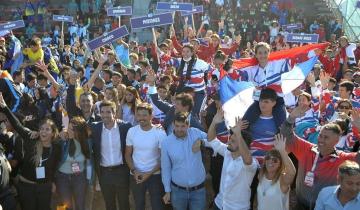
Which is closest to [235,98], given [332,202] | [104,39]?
[332,202]

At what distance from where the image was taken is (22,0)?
2738 centimetres

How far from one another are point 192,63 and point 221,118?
11.8 ft

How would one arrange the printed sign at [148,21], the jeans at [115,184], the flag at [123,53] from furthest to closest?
the flag at [123,53], the printed sign at [148,21], the jeans at [115,184]

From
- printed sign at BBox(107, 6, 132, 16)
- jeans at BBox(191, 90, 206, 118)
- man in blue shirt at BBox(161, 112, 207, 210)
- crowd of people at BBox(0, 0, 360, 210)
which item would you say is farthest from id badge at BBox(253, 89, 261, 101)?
printed sign at BBox(107, 6, 132, 16)

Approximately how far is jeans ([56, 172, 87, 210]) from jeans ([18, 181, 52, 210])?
0.15 m

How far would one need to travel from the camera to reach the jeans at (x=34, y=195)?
5.89 m

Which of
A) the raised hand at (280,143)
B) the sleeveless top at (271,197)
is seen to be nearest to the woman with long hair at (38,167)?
the sleeveless top at (271,197)

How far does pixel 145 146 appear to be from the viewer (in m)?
5.80

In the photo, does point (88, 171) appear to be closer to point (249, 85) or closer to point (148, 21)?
point (249, 85)

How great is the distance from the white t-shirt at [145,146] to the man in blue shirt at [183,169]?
0.77 feet

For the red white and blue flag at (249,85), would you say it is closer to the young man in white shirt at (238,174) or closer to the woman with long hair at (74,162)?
the young man in white shirt at (238,174)

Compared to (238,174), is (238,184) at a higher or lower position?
lower

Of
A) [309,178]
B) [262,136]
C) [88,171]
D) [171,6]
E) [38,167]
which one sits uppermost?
[171,6]

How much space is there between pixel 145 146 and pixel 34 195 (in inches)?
59.2
